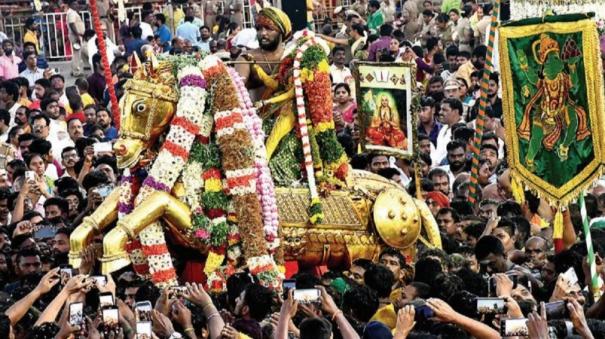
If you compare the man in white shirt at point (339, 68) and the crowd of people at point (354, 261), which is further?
the man in white shirt at point (339, 68)

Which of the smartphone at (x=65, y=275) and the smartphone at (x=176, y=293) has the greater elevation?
the smartphone at (x=176, y=293)

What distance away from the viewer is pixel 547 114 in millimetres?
15758

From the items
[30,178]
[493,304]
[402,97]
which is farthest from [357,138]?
[493,304]

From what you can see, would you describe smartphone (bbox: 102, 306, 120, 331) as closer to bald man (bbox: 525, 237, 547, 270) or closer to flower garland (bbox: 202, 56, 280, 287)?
flower garland (bbox: 202, 56, 280, 287)

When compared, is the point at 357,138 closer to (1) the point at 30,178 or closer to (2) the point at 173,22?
(1) the point at 30,178

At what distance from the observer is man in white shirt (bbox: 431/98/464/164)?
2255 centimetres

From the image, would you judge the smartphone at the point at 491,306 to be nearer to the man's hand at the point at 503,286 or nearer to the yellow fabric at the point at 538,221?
the man's hand at the point at 503,286

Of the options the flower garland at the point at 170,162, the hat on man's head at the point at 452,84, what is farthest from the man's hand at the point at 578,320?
the hat on man's head at the point at 452,84

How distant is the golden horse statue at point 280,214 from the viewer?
644 inches

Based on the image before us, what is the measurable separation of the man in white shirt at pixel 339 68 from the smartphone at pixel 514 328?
14.9 meters

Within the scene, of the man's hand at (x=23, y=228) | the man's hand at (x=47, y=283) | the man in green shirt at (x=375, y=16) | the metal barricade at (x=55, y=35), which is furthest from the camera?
the man in green shirt at (x=375, y=16)

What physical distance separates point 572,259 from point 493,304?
3079mm

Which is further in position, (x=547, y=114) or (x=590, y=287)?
(x=547, y=114)

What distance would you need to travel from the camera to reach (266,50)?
58.1ft
